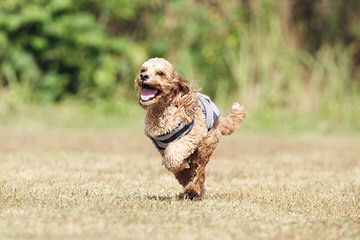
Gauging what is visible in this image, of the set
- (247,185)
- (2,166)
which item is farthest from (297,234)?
(2,166)

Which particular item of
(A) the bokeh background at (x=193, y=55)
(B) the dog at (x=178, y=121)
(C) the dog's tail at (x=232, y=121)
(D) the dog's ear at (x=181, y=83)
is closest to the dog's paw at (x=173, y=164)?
(B) the dog at (x=178, y=121)

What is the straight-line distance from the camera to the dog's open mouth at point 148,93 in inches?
240

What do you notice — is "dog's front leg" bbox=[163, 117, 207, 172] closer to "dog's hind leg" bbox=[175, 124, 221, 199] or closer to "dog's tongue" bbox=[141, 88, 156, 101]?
"dog's hind leg" bbox=[175, 124, 221, 199]

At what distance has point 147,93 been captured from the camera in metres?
6.16

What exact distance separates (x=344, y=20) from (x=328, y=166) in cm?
773

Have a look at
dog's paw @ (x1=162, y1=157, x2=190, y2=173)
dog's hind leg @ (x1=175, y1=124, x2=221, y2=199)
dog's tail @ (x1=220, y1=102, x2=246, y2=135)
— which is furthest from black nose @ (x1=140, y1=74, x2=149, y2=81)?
dog's tail @ (x1=220, y1=102, x2=246, y2=135)

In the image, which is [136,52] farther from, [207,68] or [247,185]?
[247,185]

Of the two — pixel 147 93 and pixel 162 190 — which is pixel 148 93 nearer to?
pixel 147 93

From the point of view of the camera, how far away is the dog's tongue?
6109 millimetres

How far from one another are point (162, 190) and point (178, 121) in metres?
1.34

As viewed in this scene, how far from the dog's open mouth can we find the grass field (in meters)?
0.85

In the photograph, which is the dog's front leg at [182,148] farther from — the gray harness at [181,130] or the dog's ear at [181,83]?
the dog's ear at [181,83]

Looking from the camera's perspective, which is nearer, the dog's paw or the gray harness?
the dog's paw

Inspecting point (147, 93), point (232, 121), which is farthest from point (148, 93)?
point (232, 121)
